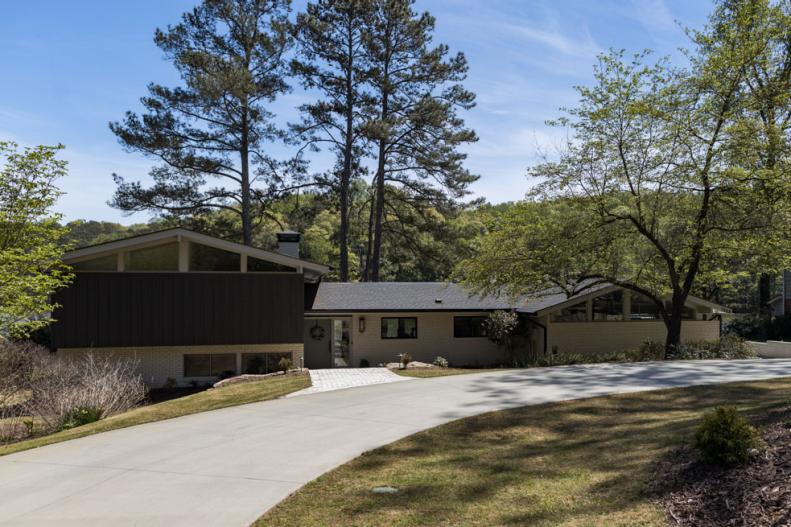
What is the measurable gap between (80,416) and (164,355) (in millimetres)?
6705

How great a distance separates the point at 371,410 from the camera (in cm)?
1174

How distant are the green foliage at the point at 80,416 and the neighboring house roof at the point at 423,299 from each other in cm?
982

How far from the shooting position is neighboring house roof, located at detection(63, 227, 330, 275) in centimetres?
1856

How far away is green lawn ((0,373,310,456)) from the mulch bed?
9672 mm

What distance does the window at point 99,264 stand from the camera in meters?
18.9

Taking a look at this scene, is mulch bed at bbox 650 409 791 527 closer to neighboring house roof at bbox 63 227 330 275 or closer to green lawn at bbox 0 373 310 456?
green lawn at bbox 0 373 310 456

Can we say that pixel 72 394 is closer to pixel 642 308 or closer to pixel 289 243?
pixel 289 243

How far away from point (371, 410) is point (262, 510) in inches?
219

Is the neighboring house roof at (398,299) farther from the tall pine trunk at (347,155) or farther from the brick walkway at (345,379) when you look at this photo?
the tall pine trunk at (347,155)

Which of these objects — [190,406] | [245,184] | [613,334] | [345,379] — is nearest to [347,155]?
[245,184]

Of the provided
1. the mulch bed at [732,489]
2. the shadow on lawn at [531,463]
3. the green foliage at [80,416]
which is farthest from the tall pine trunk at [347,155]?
the mulch bed at [732,489]

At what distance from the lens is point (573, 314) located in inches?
886

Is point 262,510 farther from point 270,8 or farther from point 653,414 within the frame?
point 270,8

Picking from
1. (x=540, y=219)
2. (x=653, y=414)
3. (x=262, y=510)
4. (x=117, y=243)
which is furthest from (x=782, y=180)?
(x=117, y=243)
